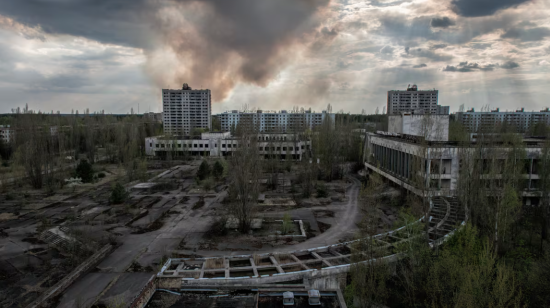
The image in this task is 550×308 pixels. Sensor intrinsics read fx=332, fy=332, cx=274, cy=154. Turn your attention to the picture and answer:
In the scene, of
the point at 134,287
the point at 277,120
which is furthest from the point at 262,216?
the point at 277,120

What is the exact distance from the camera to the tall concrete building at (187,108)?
94312mm

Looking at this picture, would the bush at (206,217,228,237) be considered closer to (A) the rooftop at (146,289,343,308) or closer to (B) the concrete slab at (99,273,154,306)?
(B) the concrete slab at (99,273,154,306)

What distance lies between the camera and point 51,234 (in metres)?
19.0

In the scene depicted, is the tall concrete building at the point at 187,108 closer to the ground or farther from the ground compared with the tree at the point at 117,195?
farther from the ground

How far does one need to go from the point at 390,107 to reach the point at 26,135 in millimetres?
89897

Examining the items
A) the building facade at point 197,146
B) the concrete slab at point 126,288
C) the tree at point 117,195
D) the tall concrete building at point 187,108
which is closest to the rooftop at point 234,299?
the concrete slab at point 126,288

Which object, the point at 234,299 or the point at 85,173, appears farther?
the point at 85,173

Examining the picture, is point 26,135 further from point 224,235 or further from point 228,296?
point 228,296

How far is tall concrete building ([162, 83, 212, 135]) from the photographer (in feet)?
309

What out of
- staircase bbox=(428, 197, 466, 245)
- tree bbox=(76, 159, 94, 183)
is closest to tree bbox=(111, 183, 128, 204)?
tree bbox=(76, 159, 94, 183)

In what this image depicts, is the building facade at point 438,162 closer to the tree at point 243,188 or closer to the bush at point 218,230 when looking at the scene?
the tree at point 243,188

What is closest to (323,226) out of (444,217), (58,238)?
(444,217)

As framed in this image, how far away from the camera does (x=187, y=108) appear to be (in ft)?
311

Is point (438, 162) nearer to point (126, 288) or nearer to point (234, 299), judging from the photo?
point (234, 299)
